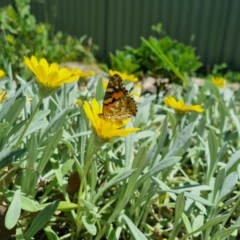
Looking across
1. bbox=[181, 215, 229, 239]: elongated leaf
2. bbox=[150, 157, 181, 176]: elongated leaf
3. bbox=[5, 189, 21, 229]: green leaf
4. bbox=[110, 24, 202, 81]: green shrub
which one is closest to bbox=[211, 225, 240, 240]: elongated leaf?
bbox=[181, 215, 229, 239]: elongated leaf

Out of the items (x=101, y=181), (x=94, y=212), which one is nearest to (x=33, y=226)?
(x=94, y=212)

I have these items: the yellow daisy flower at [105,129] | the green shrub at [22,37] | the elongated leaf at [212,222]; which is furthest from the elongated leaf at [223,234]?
the green shrub at [22,37]

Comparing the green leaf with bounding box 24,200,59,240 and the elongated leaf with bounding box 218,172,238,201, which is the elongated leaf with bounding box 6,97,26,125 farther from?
the elongated leaf with bounding box 218,172,238,201

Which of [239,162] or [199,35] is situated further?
[199,35]

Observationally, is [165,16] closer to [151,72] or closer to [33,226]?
[151,72]

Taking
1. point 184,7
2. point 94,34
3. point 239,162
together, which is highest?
point 239,162

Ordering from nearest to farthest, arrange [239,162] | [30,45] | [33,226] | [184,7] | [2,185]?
1. [33,226]
2. [2,185]
3. [239,162]
4. [30,45]
5. [184,7]

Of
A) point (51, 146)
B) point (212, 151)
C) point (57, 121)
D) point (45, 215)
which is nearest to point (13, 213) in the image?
point (45, 215)

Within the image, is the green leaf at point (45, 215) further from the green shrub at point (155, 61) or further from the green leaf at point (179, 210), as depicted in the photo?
the green shrub at point (155, 61)
